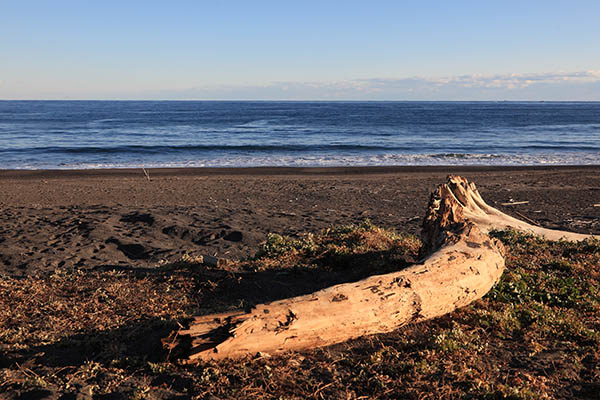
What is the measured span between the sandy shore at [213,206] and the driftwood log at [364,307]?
4.53 meters

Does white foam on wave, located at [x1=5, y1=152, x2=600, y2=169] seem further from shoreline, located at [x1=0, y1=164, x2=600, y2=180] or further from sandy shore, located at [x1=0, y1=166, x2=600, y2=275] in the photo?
sandy shore, located at [x1=0, y1=166, x2=600, y2=275]

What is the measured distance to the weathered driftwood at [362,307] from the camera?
4.22 metres

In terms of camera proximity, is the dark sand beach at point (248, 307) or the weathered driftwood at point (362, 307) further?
the weathered driftwood at point (362, 307)

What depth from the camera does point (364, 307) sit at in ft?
15.9

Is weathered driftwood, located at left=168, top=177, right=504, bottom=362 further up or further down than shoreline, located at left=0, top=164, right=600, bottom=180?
further up

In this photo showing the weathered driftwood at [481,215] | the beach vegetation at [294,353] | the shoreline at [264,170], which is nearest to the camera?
the beach vegetation at [294,353]

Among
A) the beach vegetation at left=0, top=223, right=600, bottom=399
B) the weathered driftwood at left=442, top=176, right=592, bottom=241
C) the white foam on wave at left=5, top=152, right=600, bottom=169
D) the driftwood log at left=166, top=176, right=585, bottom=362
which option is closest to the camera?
the beach vegetation at left=0, top=223, right=600, bottom=399

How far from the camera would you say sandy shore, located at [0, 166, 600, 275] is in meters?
9.62

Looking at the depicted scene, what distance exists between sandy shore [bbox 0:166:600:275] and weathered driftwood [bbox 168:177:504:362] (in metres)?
4.56

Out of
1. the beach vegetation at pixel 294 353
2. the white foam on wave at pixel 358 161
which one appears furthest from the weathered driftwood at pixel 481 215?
the white foam on wave at pixel 358 161

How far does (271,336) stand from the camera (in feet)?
14.3

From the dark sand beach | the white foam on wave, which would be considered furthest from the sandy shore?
the white foam on wave

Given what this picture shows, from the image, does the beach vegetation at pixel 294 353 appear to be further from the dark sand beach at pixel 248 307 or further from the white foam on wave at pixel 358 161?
the white foam on wave at pixel 358 161

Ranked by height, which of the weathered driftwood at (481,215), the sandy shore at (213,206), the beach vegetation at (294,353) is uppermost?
the weathered driftwood at (481,215)
